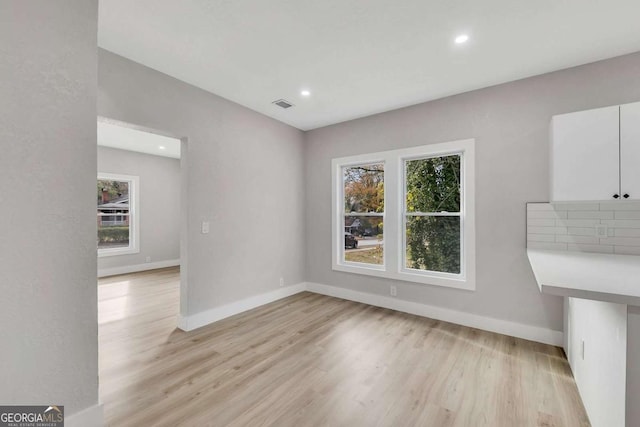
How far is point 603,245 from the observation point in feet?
7.95

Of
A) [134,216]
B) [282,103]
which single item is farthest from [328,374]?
[134,216]

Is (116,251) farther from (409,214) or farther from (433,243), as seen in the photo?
(433,243)

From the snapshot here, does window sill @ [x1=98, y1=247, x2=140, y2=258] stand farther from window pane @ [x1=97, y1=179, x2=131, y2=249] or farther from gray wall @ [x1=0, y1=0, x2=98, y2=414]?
gray wall @ [x1=0, y1=0, x2=98, y2=414]

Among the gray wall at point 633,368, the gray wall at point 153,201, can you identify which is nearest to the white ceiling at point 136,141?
the gray wall at point 153,201

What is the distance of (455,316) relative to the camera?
10.5 feet

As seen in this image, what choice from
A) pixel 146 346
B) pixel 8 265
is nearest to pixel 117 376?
pixel 146 346

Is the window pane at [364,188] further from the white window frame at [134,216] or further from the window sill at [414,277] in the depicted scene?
the white window frame at [134,216]

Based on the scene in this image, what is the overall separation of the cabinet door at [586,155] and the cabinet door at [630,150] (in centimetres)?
3

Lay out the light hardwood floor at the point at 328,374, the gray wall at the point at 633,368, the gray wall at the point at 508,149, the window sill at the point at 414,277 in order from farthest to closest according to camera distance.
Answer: the window sill at the point at 414,277 < the gray wall at the point at 508,149 < the light hardwood floor at the point at 328,374 < the gray wall at the point at 633,368

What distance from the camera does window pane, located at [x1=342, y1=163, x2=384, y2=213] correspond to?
13.0ft

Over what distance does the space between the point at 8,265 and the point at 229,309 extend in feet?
7.59

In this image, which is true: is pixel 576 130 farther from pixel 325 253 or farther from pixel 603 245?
pixel 325 253

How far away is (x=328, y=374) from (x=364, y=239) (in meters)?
2.24

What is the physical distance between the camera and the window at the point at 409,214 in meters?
3.23
